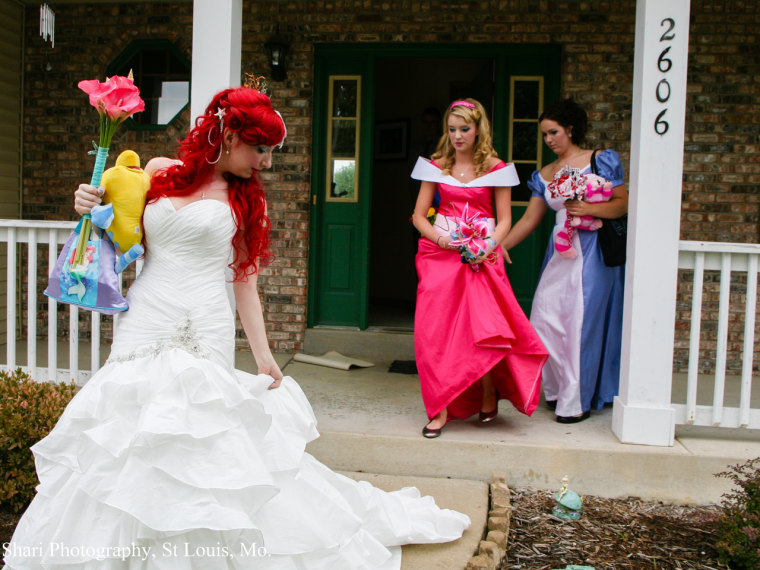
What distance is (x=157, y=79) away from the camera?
6.50 m

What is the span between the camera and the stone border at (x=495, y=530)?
9.96 ft

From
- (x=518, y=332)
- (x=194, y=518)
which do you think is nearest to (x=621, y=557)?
(x=518, y=332)

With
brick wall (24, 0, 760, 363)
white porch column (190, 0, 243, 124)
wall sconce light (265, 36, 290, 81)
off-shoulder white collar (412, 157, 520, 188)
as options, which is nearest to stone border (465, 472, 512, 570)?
off-shoulder white collar (412, 157, 520, 188)

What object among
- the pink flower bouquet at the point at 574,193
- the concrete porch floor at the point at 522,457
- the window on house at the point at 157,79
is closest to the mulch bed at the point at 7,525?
the concrete porch floor at the point at 522,457

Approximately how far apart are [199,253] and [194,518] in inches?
37.4

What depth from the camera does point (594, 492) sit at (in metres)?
4.04

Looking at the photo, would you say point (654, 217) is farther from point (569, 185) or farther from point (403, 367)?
point (403, 367)

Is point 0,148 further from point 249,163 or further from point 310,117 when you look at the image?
point 249,163

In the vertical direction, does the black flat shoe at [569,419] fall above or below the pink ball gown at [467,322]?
below

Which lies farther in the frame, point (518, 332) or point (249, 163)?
point (518, 332)

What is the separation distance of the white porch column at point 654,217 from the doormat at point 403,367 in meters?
2.08

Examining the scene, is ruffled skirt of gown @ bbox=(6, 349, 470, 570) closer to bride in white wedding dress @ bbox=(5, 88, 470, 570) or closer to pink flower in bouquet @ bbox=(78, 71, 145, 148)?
bride in white wedding dress @ bbox=(5, 88, 470, 570)

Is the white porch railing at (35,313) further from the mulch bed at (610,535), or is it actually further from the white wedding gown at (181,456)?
the white wedding gown at (181,456)

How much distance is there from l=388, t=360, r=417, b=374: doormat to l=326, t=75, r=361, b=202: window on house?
1.49m
